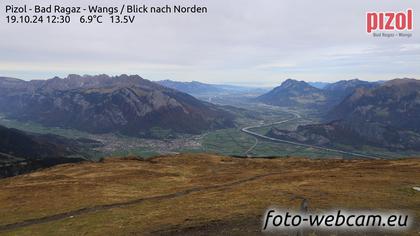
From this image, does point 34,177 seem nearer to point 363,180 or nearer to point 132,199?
point 132,199

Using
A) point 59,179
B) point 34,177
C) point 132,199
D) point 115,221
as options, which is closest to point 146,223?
point 115,221

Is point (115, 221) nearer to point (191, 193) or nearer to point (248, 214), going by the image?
point (248, 214)

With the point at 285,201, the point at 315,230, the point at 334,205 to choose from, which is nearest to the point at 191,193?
the point at 285,201

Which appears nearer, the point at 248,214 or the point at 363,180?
the point at 248,214

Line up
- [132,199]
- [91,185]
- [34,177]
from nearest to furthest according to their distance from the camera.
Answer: [132,199] → [91,185] → [34,177]

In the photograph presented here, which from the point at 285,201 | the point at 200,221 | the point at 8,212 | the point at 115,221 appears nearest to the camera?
the point at 200,221

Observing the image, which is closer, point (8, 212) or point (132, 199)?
point (8, 212)
